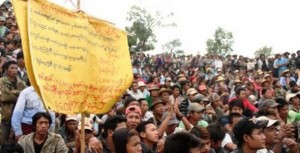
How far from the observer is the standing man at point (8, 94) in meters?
7.29

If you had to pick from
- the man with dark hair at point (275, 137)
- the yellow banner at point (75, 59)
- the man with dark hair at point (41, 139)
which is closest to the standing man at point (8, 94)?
the man with dark hair at point (41, 139)

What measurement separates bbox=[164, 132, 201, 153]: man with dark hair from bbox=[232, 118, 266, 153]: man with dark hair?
1.17 meters

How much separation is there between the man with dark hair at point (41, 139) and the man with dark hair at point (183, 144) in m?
2.44

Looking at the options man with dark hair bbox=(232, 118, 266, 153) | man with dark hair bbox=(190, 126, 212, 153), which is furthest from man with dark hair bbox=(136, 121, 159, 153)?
man with dark hair bbox=(232, 118, 266, 153)

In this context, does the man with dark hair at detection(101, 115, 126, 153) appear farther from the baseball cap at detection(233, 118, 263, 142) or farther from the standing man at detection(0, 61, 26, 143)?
the standing man at detection(0, 61, 26, 143)

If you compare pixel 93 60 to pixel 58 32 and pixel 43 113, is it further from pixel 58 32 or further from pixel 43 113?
pixel 43 113

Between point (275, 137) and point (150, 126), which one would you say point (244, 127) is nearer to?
point (275, 137)

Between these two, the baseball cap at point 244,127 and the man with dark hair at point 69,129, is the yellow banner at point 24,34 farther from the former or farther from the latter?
the man with dark hair at point 69,129

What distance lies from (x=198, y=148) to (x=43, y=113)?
8.96 ft

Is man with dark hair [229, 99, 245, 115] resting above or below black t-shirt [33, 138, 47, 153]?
above

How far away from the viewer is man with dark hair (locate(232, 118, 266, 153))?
4.92 m

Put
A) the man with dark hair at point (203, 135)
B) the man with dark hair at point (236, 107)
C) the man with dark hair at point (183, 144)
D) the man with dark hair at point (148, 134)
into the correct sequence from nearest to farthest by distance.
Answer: the man with dark hair at point (183, 144) < the man with dark hair at point (203, 135) < the man with dark hair at point (148, 134) < the man with dark hair at point (236, 107)

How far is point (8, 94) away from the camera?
7430mm

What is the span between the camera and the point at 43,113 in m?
6.11
